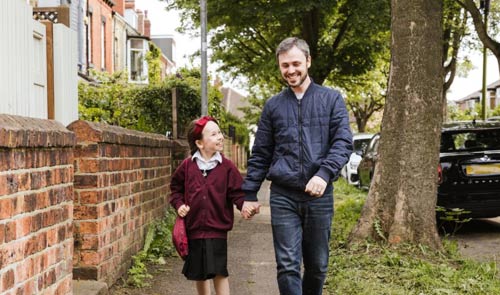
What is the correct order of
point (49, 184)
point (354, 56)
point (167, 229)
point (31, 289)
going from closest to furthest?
point (31, 289) < point (49, 184) < point (167, 229) < point (354, 56)

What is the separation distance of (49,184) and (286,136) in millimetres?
1549

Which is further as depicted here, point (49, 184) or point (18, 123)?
point (49, 184)

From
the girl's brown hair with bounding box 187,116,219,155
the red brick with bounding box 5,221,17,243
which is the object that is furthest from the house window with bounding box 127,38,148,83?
the red brick with bounding box 5,221,17,243

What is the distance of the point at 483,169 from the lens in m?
9.08

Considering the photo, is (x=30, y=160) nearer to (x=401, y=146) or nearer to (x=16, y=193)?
(x=16, y=193)

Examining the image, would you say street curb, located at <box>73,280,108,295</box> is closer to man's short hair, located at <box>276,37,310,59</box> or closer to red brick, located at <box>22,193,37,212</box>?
red brick, located at <box>22,193,37,212</box>

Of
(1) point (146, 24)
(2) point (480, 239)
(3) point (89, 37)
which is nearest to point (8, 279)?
(2) point (480, 239)

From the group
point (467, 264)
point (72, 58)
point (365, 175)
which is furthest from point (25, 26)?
point (365, 175)

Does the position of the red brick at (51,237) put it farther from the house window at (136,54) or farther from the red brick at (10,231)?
the house window at (136,54)

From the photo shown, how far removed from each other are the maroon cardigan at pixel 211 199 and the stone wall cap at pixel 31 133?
3.10ft

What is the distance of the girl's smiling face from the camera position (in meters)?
4.79

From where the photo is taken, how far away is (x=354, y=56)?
24078mm

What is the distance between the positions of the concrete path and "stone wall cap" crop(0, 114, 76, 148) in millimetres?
1962

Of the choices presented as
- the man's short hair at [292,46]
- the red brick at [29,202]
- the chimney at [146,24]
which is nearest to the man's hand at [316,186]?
the man's short hair at [292,46]
